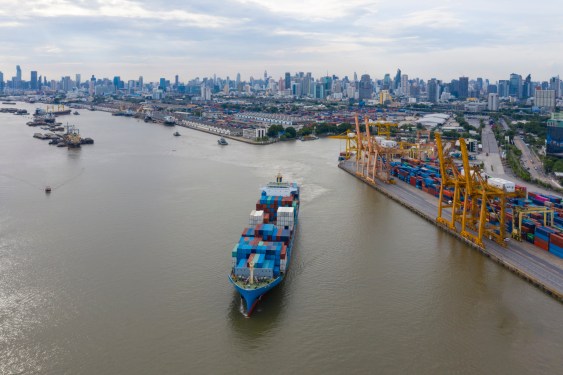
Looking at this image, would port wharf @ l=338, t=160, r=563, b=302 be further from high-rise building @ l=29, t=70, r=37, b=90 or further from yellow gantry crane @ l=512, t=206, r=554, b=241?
high-rise building @ l=29, t=70, r=37, b=90

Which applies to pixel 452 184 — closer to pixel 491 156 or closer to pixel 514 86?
pixel 491 156

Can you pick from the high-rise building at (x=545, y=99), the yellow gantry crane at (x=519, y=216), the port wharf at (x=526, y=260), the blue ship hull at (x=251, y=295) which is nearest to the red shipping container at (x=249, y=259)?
the blue ship hull at (x=251, y=295)

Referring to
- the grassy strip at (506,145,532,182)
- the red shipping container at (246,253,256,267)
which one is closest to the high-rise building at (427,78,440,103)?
the grassy strip at (506,145,532,182)

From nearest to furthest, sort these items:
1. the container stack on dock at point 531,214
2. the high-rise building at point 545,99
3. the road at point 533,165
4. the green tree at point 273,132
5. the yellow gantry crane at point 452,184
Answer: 1. the container stack on dock at point 531,214
2. the yellow gantry crane at point 452,184
3. the road at point 533,165
4. the green tree at point 273,132
5. the high-rise building at point 545,99

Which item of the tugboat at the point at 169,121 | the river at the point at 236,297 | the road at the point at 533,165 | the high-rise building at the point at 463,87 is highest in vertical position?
the high-rise building at the point at 463,87

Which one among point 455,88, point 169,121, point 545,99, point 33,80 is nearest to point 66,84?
point 33,80

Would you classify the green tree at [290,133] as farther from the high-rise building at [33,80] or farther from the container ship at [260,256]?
the high-rise building at [33,80]
